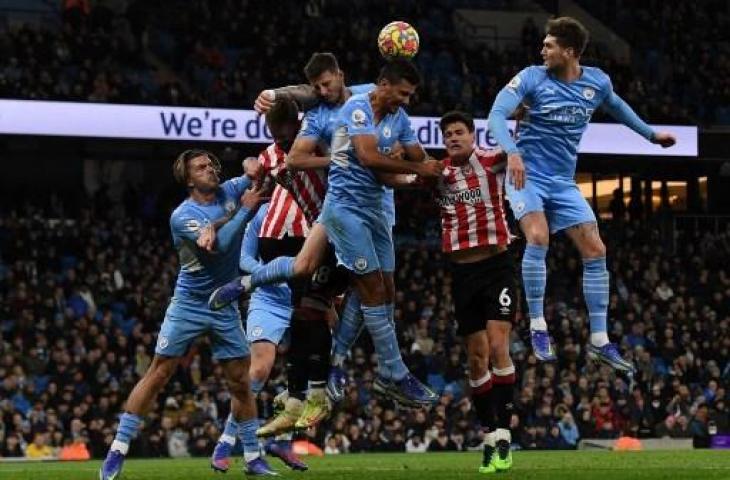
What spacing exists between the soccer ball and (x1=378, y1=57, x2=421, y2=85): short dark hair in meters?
0.71

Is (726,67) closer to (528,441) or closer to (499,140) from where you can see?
(528,441)

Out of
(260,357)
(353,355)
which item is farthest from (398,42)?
(353,355)

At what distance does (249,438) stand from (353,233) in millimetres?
2535

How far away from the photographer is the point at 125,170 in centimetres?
3422

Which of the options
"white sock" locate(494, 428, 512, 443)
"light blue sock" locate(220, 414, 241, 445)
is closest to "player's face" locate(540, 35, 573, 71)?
"white sock" locate(494, 428, 512, 443)

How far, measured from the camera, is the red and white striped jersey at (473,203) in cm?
1354

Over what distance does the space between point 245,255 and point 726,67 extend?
2550cm

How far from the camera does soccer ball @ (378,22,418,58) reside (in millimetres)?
12766

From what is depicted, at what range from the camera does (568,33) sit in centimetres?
1308

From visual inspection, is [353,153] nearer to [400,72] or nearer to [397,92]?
[397,92]

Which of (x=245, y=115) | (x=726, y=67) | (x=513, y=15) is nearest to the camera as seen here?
(x=245, y=115)

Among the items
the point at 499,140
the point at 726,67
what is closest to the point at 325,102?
the point at 499,140

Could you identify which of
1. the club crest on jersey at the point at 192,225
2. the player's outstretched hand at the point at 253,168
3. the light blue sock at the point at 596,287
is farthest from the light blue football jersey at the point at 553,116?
the club crest on jersey at the point at 192,225

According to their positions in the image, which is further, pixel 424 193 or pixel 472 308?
pixel 424 193
